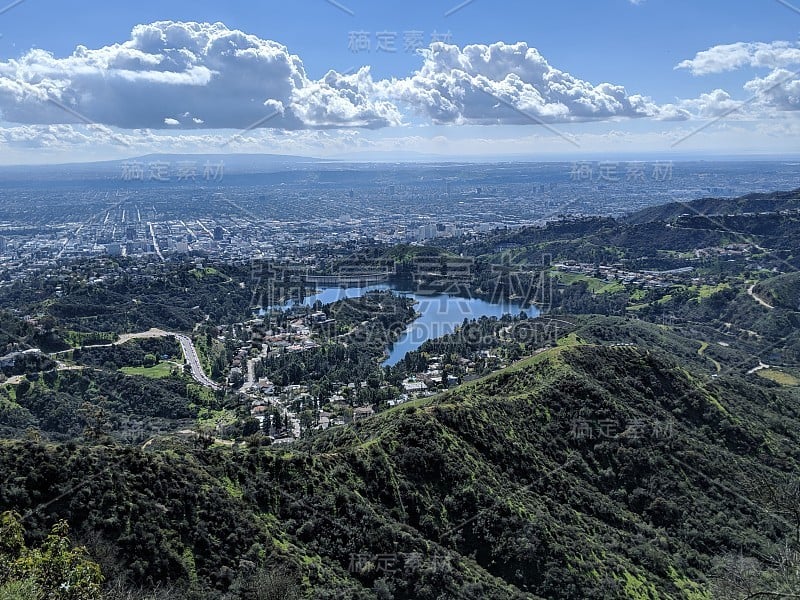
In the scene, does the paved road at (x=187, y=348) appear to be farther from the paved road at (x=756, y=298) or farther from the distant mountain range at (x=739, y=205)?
the distant mountain range at (x=739, y=205)

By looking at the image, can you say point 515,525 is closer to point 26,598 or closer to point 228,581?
point 228,581

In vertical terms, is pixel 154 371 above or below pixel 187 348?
above

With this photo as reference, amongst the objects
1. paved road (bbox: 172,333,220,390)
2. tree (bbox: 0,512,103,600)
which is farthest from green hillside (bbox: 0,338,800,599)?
paved road (bbox: 172,333,220,390)

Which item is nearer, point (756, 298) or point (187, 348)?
point (187, 348)

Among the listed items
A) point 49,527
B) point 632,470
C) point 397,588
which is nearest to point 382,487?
point 397,588

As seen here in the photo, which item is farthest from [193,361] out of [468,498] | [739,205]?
[739,205]

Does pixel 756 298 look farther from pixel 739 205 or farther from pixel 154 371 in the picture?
pixel 154 371

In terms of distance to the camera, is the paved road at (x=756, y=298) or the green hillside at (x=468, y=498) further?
the paved road at (x=756, y=298)

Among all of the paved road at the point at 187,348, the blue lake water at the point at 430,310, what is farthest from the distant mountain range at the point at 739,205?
the paved road at the point at 187,348
